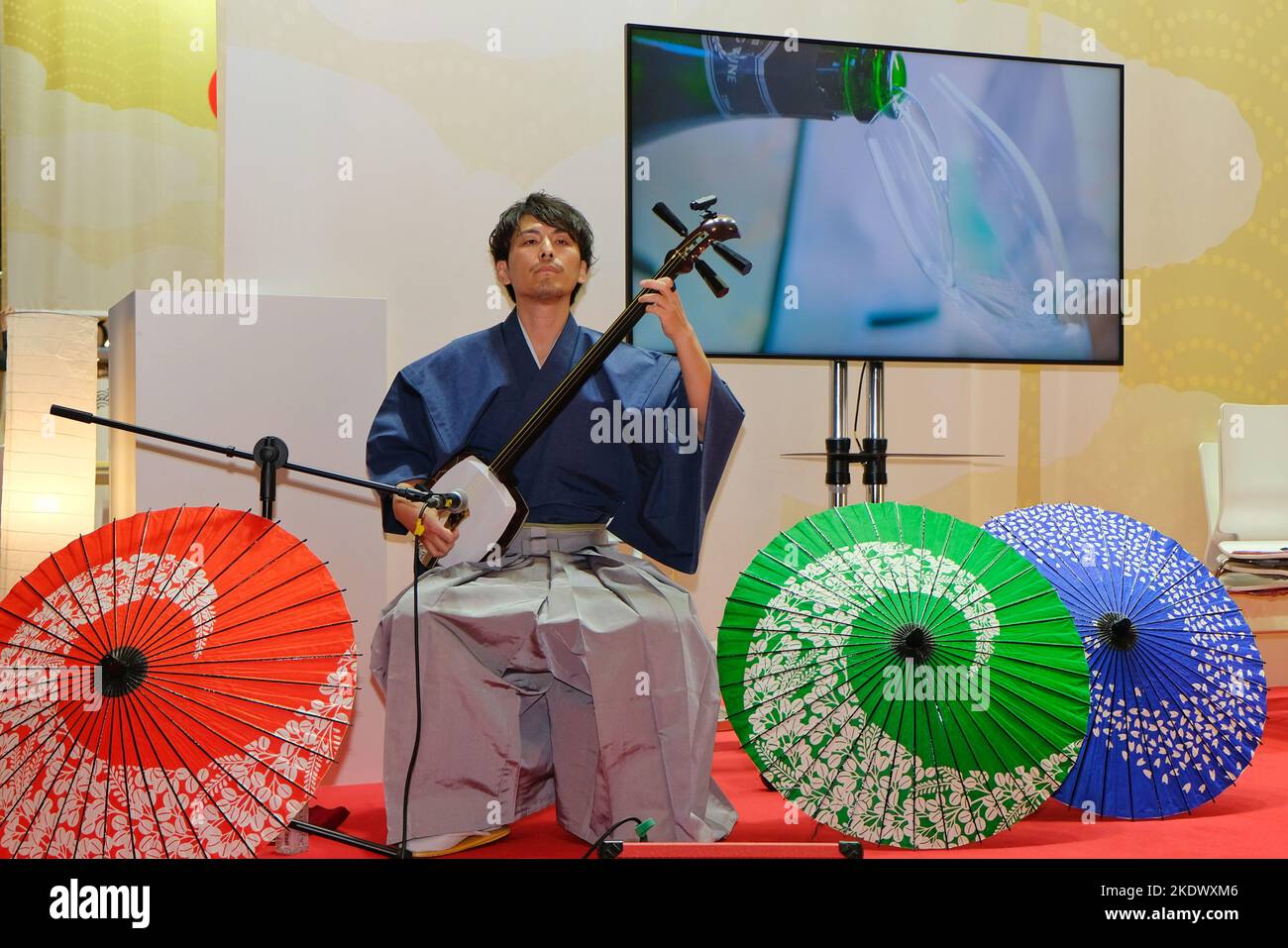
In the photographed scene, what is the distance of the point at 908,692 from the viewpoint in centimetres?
234

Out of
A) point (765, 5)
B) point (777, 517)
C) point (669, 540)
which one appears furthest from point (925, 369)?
point (669, 540)

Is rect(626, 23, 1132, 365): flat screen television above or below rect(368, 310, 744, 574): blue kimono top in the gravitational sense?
above

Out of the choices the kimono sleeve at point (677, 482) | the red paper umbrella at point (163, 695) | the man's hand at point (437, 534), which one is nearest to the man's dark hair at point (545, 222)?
the kimono sleeve at point (677, 482)

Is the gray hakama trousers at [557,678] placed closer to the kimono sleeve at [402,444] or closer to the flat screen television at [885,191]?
the kimono sleeve at [402,444]

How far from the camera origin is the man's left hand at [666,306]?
2652 mm

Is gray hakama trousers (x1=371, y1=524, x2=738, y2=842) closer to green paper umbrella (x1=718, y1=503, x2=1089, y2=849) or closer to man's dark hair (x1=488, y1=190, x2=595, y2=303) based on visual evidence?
green paper umbrella (x1=718, y1=503, x2=1089, y2=849)

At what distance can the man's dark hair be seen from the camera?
2.90m

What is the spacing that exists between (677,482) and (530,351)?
19.3 inches

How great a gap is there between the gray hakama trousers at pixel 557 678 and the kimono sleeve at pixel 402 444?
32 cm

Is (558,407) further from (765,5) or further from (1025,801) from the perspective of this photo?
(765,5)

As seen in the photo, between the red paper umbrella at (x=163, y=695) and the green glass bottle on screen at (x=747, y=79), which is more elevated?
the green glass bottle on screen at (x=747, y=79)

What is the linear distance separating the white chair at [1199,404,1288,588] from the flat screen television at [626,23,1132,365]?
1.78ft

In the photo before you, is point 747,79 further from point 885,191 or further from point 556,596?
Result: point 556,596

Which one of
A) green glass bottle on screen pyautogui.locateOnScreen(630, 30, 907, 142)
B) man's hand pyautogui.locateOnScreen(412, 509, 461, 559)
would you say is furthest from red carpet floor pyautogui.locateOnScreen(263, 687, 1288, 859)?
green glass bottle on screen pyautogui.locateOnScreen(630, 30, 907, 142)
